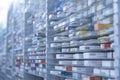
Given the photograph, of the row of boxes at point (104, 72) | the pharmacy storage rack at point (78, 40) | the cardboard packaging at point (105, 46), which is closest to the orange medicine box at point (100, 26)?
the pharmacy storage rack at point (78, 40)

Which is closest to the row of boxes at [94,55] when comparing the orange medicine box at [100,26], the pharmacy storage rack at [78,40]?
the pharmacy storage rack at [78,40]

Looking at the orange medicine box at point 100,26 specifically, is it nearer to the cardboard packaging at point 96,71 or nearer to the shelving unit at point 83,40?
the shelving unit at point 83,40

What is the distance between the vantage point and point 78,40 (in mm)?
1860

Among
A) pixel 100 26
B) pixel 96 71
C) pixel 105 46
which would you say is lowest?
pixel 96 71

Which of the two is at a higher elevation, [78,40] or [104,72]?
[78,40]

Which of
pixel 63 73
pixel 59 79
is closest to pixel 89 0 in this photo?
pixel 63 73

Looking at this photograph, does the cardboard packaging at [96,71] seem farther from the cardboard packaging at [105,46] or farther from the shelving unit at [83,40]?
the cardboard packaging at [105,46]

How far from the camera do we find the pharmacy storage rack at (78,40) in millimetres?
1413

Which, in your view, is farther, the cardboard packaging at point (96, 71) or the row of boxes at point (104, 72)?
the cardboard packaging at point (96, 71)

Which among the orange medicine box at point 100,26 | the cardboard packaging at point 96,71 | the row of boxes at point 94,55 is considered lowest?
the cardboard packaging at point 96,71

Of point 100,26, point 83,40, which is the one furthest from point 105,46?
point 83,40

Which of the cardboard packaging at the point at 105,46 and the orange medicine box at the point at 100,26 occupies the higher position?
the orange medicine box at the point at 100,26

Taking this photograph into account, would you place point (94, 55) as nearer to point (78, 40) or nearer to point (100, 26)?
point (100, 26)

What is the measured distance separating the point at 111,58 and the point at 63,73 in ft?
2.61
